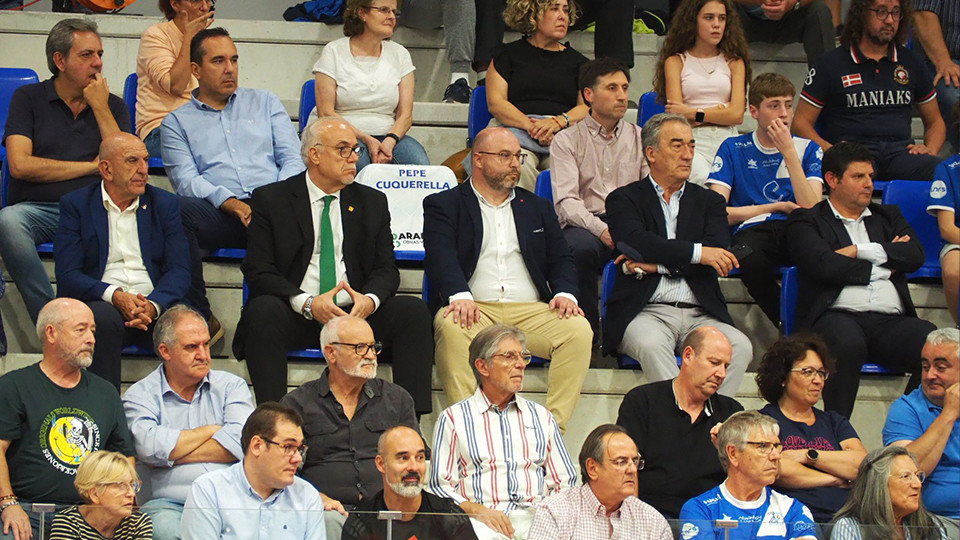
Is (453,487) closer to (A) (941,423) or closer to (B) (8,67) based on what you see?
(A) (941,423)

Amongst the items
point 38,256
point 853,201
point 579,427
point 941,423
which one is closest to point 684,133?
point 853,201

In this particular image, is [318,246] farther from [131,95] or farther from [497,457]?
[131,95]

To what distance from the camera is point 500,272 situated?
17.6 feet

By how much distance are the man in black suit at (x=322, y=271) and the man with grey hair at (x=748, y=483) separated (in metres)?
1.15

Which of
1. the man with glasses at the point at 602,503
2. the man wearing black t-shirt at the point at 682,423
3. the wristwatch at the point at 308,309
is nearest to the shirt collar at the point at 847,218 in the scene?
the man wearing black t-shirt at the point at 682,423

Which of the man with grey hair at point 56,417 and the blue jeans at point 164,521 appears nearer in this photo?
the blue jeans at point 164,521

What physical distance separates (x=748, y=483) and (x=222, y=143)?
2768 mm

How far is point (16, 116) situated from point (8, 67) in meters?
1.33

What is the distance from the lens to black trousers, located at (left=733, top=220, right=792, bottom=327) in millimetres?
5742

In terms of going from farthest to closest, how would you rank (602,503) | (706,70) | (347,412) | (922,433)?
(706,70) → (922,433) → (347,412) → (602,503)

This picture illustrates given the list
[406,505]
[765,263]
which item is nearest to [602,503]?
[406,505]

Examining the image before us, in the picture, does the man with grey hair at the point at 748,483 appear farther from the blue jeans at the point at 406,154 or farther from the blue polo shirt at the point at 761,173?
the blue jeans at the point at 406,154

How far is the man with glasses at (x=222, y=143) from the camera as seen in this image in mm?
5652

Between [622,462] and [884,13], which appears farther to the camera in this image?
[884,13]
